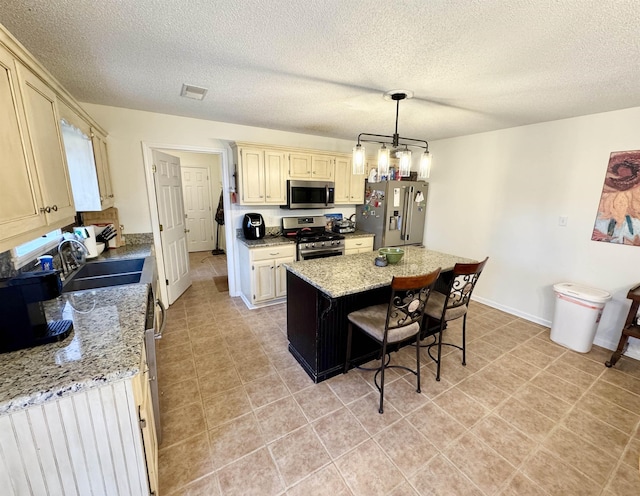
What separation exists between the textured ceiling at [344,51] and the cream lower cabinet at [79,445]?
1689mm

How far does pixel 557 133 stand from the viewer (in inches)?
116

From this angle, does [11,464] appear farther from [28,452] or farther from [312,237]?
[312,237]

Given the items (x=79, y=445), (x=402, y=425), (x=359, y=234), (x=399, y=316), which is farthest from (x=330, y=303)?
(x=359, y=234)

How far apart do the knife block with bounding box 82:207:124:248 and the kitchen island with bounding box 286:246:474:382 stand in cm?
204

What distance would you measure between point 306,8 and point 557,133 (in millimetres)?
3186

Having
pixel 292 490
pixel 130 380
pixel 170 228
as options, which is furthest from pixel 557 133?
pixel 170 228

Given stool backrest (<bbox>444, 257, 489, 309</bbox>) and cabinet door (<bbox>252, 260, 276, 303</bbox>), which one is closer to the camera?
stool backrest (<bbox>444, 257, 489, 309</bbox>)

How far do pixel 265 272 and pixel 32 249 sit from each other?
2.07m

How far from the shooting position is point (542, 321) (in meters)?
3.21

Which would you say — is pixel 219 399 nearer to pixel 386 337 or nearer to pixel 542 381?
pixel 386 337

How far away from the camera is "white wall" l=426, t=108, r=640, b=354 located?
8.79ft

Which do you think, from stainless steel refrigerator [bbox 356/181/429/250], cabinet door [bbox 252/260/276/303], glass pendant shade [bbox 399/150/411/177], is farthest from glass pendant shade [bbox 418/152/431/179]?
cabinet door [bbox 252/260/276/303]

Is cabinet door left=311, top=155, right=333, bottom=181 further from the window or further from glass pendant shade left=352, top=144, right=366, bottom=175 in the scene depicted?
the window

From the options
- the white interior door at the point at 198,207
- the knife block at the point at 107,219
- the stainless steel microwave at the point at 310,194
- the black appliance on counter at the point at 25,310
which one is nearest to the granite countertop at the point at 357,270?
the black appliance on counter at the point at 25,310
